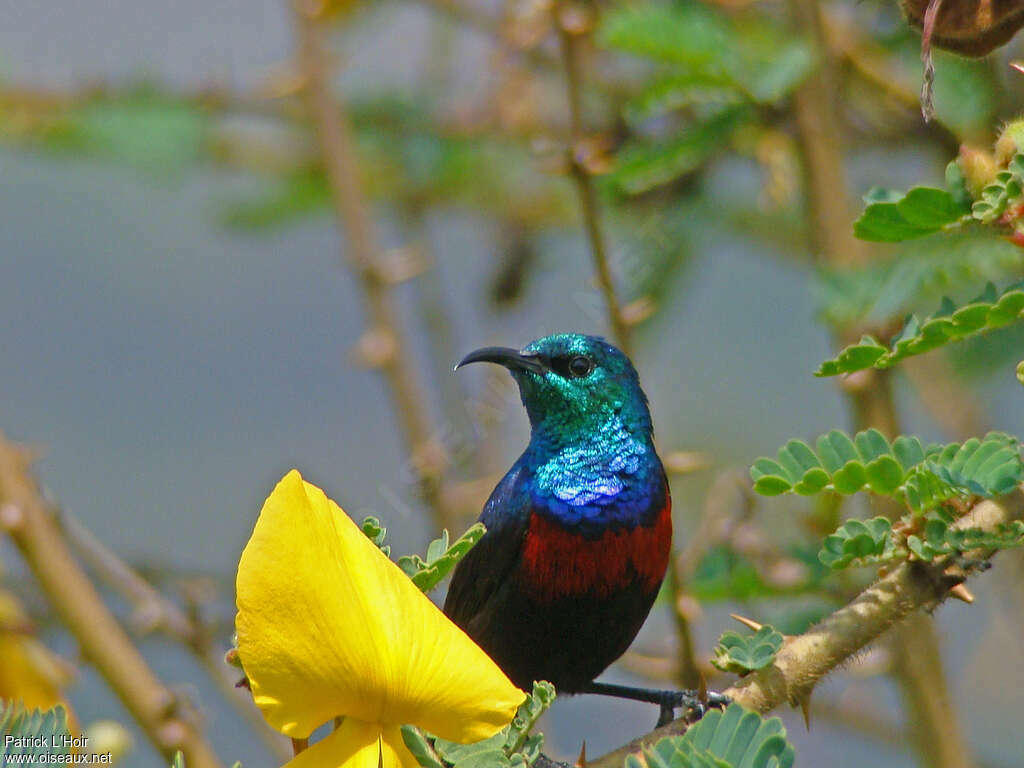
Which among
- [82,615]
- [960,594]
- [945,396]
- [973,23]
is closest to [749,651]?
[960,594]

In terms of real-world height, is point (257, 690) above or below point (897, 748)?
above


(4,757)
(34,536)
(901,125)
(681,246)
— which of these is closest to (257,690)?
(4,757)

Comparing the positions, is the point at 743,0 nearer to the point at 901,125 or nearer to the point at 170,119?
the point at 901,125

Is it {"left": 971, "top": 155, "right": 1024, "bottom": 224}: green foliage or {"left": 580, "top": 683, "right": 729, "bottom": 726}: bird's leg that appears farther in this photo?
{"left": 580, "top": 683, "right": 729, "bottom": 726}: bird's leg

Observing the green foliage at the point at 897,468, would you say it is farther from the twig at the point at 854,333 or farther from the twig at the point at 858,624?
the twig at the point at 854,333

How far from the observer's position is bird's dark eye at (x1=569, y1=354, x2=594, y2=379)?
6.52ft

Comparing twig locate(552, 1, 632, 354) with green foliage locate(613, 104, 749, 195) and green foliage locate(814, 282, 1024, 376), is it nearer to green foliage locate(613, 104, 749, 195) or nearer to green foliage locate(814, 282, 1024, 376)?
green foliage locate(613, 104, 749, 195)

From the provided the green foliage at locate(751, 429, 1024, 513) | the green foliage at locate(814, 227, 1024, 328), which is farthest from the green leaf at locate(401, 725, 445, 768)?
the green foliage at locate(814, 227, 1024, 328)

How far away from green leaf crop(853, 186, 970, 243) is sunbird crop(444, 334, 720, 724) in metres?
0.75

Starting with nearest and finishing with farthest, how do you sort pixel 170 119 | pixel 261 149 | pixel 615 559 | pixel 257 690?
pixel 257 690 < pixel 615 559 < pixel 170 119 < pixel 261 149

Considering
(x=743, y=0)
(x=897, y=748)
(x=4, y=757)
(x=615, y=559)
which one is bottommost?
(x=897, y=748)

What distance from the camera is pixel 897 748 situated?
2.82 metres

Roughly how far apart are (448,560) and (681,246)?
184cm

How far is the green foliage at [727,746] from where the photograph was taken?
94 cm
